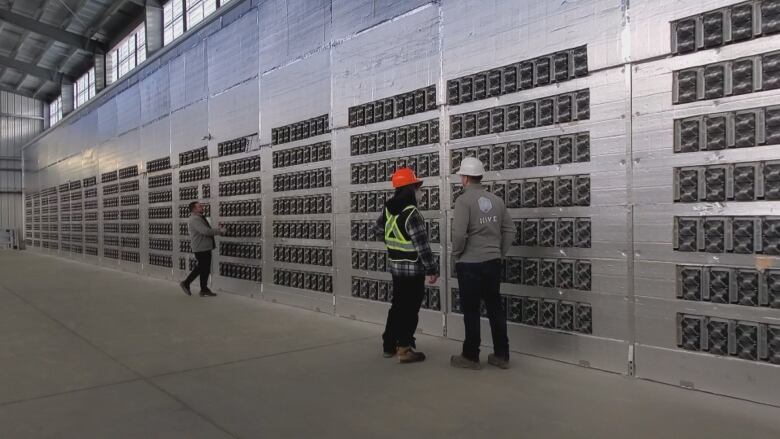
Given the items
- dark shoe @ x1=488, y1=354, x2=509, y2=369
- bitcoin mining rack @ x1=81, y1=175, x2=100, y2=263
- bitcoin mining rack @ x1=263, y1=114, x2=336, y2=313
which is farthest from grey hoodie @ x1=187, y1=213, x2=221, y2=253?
bitcoin mining rack @ x1=81, y1=175, x2=100, y2=263

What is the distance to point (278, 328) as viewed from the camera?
6.96 metres

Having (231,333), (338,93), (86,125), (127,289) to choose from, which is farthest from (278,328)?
(86,125)

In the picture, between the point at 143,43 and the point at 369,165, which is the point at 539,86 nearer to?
the point at 369,165

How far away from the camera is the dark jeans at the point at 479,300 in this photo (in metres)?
4.75

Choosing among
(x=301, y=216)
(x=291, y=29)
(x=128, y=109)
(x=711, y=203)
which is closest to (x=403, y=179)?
(x=711, y=203)

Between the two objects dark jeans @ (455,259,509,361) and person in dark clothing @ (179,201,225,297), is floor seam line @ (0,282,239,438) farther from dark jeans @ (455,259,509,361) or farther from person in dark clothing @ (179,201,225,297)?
person in dark clothing @ (179,201,225,297)

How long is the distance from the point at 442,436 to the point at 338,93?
5598 mm

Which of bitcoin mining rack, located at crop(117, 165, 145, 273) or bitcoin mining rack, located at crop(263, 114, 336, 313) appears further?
bitcoin mining rack, located at crop(117, 165, 145, 273)

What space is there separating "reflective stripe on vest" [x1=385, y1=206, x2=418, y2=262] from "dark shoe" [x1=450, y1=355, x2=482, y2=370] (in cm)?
99

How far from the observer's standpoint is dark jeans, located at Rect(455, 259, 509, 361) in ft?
15.6

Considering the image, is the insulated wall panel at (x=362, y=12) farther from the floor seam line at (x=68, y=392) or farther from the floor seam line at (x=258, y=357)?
the floor seam line at (x=68, y=392)

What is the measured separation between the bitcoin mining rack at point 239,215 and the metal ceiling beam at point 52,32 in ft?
42.2

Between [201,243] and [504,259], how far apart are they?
6614 millimetres

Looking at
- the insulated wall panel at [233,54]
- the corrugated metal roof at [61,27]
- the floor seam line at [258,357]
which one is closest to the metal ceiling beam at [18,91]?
the corrugated metal roof at [61,27]
